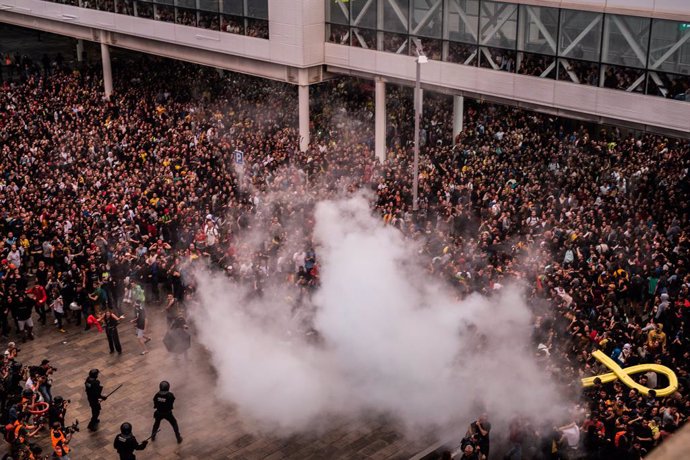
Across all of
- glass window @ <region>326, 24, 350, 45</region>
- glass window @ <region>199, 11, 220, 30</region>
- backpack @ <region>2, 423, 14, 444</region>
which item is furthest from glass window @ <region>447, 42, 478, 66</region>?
backpack @ <region>2, 423, 14, 444</region>

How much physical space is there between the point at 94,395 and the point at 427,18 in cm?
1406

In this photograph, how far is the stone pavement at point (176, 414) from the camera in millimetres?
12805

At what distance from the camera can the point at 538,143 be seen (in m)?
23.1

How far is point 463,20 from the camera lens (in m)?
22.2

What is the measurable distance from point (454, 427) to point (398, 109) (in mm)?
15509

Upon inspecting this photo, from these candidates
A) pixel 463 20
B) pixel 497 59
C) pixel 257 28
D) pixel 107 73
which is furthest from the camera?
pixel 107 73

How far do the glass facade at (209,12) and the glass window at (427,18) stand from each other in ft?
16.3

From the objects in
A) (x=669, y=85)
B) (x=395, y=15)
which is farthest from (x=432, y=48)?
(x=669, y=85)

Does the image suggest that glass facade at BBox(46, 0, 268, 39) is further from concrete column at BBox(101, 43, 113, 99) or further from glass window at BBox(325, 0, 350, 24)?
glass window at BBox(325, 0, 350, 24)

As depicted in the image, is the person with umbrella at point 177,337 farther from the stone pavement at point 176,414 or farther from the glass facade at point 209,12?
the glass facade at point 209,12

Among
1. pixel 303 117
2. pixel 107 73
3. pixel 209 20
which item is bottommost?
pixel 303 117

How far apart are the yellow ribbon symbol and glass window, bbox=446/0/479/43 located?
11.4 m

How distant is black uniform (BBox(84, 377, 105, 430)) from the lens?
1322cm

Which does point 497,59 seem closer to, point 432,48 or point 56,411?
point 432,48
